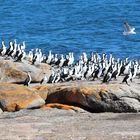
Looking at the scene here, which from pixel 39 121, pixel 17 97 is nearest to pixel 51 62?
pixel 17 97

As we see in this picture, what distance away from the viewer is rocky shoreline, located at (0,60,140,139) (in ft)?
63.1

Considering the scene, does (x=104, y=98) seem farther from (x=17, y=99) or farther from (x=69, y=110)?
(x=17, y=99)

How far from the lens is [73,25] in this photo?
81.7 meters

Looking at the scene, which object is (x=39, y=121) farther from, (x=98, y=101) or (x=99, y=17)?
(x=99, y=17)

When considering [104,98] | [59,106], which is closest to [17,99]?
[59,106]

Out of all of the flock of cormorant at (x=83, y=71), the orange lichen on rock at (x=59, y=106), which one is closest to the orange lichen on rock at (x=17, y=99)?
the orange lichen on rock at (x=59, y=106)

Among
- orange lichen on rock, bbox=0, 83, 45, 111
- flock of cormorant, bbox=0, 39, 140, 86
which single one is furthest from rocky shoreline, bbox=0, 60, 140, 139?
flock of cormorant, bbox=0, 39, 140, 86

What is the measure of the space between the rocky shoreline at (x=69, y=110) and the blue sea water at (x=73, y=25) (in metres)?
28.7

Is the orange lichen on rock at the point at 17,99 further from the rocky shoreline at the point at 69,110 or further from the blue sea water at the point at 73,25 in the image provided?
the blue sea water at the point at 73,25

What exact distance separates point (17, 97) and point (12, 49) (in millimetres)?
19784

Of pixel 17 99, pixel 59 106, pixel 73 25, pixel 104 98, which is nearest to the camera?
pixel 104 98

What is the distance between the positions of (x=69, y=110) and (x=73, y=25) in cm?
5848

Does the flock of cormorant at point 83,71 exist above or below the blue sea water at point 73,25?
above

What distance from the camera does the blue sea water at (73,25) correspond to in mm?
60969
